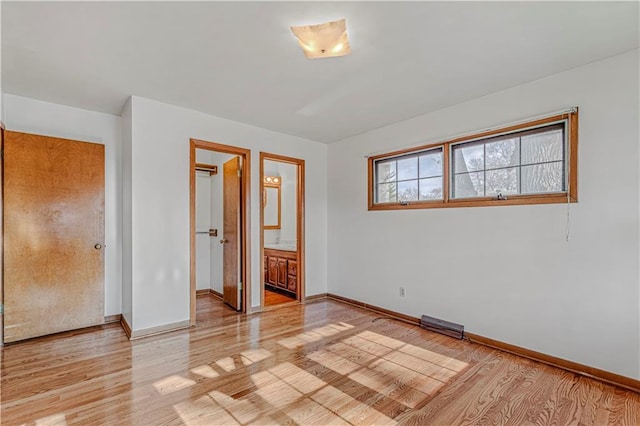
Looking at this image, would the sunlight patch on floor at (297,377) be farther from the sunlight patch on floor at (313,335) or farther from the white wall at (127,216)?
the white wall at (127,216)

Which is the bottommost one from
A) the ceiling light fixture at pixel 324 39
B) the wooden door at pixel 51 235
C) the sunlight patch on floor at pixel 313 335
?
the sunlight patch on floor at pixel 313 335

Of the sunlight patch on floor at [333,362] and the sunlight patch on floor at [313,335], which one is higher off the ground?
the sunlight patch on floor at [333,362]

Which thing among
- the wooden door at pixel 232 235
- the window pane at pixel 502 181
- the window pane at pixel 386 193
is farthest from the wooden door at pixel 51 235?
the window pane at pixel 502 181

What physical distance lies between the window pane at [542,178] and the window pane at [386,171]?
1502mm

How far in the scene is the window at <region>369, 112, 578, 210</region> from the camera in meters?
2.57

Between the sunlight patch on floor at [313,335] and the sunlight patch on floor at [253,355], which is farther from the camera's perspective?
the sunlight patch on floor at [313,335]

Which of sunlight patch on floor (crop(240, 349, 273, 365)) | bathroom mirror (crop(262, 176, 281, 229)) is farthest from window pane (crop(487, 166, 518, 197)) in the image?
bathroom mirror (crop(262, 176, 281, 229))

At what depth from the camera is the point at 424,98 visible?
3074mm

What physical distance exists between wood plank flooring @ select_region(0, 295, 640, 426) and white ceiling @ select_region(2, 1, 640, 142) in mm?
2398

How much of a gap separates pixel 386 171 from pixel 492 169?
134cm

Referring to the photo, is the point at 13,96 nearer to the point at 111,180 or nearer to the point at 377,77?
the point at 111,180

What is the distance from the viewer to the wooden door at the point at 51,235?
2.93m

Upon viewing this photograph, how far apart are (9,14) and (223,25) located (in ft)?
4.11

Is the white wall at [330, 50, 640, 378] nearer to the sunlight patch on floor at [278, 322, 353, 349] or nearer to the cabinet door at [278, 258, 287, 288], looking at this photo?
the sunlight patch on floor at [278, 322, 353, 349]
